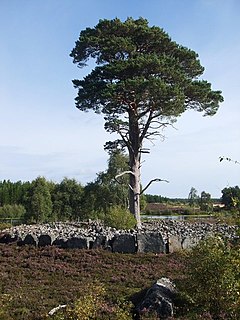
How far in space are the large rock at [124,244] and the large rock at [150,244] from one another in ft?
0.55

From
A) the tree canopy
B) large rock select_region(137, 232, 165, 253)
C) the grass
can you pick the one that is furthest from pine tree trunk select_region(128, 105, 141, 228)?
the grass

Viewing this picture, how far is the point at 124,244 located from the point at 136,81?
21.6 ft

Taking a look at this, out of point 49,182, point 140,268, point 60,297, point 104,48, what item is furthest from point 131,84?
point 49,182


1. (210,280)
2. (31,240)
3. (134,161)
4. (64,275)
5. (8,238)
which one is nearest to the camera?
(210,280)

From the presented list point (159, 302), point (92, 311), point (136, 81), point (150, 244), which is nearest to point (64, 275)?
point (150, 244)

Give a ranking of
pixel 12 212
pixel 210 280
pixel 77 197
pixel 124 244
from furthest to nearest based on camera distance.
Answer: pixel 12 212 → pixel 77 197 → pixel 124 244 → pixel 210 280

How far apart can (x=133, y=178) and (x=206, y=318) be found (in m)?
13.4

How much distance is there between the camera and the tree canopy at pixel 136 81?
18.1 metres

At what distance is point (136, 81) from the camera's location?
17484mm

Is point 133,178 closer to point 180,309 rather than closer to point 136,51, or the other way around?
point 136,51

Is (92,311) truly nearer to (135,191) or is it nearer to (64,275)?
(64,275)

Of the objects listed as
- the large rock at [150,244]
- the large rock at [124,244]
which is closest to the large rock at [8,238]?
the large rock at [124,244]

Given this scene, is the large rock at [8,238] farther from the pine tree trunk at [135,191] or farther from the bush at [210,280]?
the bush at [210,280]

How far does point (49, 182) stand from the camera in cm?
3853
